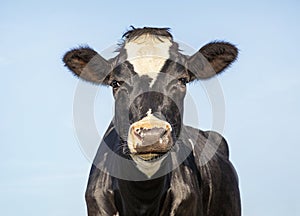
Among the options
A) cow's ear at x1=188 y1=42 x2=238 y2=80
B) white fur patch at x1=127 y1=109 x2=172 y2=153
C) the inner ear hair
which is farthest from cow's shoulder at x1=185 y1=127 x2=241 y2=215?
white fur patch at x1=127 y1=109 x2=172 y2=153

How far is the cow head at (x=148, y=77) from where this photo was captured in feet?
24.5

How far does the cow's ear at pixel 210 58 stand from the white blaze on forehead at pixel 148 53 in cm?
59

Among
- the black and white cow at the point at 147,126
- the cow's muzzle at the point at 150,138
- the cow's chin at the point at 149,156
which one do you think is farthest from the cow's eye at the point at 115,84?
the cow's chin at the point at 149,156

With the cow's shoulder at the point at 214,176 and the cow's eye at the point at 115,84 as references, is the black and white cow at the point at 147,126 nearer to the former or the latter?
the cow's eye at the point at 115,84

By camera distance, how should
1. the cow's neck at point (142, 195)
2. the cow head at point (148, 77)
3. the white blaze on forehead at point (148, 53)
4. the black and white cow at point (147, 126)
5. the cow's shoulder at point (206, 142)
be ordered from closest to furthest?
1. the cow head at point (148, 77)
2. the black and white cow at point (147, 126)
3. the white blaze on forehead at point (148, 53)
4. the cow's neck at point (142, 195)
5. the cow's shoulder at point (206, 142)

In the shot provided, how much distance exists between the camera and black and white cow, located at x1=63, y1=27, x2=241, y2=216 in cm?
779

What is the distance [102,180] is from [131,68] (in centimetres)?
159

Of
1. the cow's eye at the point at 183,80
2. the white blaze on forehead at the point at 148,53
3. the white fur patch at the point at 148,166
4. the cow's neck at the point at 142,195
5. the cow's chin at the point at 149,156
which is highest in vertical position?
the white blaze on forehead at the point at 148,53

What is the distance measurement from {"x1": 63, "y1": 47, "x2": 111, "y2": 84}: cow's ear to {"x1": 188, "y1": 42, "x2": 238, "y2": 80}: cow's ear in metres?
1.16

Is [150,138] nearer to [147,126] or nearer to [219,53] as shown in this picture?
[147,126]

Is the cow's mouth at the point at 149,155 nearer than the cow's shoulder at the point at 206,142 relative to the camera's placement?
Yes

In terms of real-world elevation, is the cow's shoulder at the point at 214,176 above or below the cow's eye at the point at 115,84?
below

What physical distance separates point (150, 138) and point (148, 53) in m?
1.61

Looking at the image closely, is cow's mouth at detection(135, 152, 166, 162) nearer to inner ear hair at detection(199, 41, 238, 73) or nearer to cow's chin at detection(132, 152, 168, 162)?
cow's chin at detection(132, 152, 168, 162)
